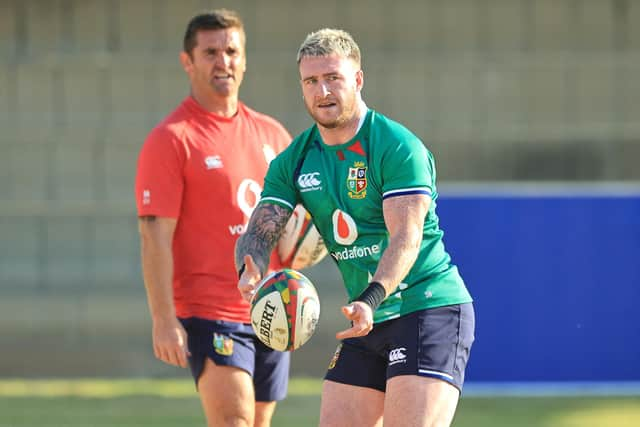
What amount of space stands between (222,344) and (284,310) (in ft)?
3.67

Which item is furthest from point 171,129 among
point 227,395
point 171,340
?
point 227,395

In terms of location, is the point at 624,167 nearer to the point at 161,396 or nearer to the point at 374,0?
the point at 374,0

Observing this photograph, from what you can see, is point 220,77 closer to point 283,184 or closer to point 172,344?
point 283,184

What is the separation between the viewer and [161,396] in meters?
9.62

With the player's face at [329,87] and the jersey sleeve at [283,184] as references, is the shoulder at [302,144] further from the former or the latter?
the player's face at [329,87]

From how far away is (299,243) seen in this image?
5641mm

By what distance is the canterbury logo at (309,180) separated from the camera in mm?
4707

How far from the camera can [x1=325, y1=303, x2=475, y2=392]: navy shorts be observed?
4.50 metres

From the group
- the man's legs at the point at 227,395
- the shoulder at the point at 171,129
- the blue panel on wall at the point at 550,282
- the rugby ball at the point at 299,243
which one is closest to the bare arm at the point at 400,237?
the rugby ball at the point at 299,243

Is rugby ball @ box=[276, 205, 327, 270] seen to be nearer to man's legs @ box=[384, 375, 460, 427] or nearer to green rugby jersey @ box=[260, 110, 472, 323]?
green rugby jersey @ box=[260, 110, 472, 323]

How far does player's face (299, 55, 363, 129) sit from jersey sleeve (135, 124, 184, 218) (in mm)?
1199

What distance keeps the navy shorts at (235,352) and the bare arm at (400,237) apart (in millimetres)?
1365

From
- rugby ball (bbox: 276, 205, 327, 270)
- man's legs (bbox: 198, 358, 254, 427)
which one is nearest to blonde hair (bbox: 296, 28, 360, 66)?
rugby ball (bbox: 276, 205, 327, 270)

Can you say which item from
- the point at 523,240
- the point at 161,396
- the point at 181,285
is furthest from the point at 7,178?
the point at 181,285
